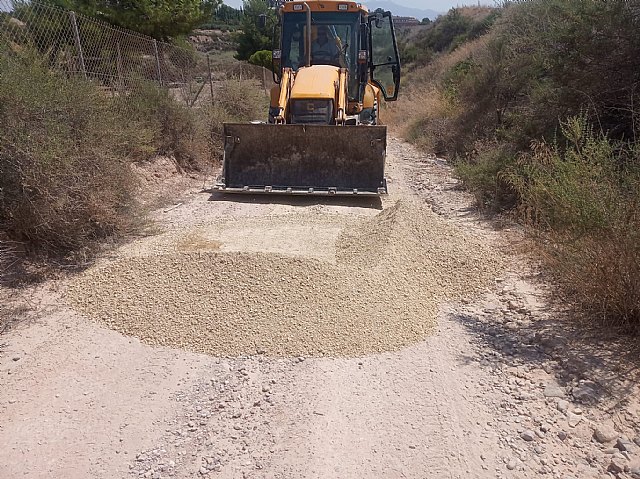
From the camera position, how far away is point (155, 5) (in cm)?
1384

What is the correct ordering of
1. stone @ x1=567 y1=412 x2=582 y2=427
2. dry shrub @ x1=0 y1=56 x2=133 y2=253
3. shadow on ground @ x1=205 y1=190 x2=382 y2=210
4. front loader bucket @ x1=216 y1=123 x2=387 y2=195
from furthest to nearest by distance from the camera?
front loader bucket @ x1=216 y1=123 x2=387 y2=195
shadow on ground @ x1=205 y1=190 x2=382 y2=210
dry shrub @ x1=0 y1=56 x2=133 y2=253
stone @ x1=567 y1=412 x2=582 y2=427

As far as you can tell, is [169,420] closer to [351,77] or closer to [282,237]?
[282,237]

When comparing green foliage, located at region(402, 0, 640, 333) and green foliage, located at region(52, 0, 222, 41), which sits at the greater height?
green foliage, located at region(52, 0, 222, 41)

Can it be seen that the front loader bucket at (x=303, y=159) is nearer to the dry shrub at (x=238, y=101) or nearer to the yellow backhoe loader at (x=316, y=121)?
the yellow backhoe loader at (x=316, y=121)

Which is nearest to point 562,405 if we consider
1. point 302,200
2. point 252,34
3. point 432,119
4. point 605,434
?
point 605,434

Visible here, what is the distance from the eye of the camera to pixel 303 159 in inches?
293

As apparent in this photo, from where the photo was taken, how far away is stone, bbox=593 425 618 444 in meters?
2.75

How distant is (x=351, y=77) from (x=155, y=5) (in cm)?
817

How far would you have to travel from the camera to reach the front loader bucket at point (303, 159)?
7297 millimetres

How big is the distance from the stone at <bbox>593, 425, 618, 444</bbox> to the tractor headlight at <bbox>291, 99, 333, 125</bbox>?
230 inches

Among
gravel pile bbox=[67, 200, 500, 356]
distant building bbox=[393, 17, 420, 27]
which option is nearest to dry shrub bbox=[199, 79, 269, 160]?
gravel pile bbox=[67, 200, 500, 356]

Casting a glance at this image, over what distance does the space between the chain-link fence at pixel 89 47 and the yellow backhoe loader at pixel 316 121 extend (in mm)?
2163

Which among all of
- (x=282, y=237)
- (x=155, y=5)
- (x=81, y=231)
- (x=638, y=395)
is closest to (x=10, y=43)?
(x=81, y=231)

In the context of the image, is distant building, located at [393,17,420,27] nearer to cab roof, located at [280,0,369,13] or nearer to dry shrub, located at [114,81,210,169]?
Result: cab roof, located at [280,0,369,13]
